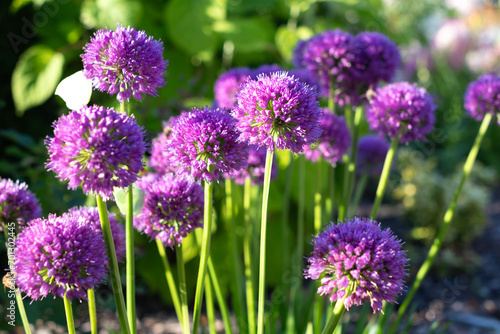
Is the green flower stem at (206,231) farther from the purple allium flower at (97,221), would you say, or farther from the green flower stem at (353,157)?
the green flower stem at (353,157)

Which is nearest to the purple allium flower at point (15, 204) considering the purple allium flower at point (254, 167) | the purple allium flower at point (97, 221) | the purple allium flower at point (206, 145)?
the purple allium flower at point (97, 221)

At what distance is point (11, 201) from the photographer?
1.09m

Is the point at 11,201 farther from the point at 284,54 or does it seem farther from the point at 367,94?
the point at 284,54

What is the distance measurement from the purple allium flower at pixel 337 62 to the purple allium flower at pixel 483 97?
1.14 feet

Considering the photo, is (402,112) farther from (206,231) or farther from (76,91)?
(76,91)

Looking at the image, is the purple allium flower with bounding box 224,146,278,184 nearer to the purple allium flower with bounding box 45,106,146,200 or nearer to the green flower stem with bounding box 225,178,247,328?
the green flower stem with bounding box 225,178,247,328

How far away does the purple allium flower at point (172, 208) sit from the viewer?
106 centimetres

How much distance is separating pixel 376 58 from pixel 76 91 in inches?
36.9

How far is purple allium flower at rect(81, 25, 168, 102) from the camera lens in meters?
0.93

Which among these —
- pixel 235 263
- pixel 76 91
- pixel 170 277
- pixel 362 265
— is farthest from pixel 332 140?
pixel 76 91

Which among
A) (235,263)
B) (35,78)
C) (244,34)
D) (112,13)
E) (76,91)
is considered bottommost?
(235,263)

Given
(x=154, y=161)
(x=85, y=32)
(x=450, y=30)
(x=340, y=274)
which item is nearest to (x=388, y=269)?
(x=340, y=274)

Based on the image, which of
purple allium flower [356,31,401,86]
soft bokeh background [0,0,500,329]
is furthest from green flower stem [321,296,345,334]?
soft bokeh background [0,0,500,329]

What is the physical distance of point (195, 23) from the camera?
9.02 feet
